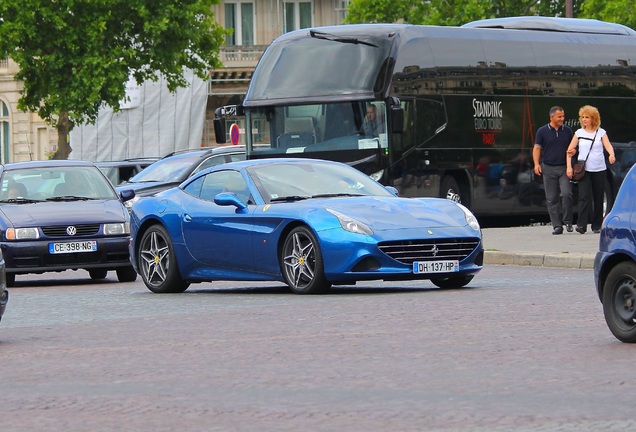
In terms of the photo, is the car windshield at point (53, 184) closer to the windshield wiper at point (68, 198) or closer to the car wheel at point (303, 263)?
the windshield wiper at point (68, 198)

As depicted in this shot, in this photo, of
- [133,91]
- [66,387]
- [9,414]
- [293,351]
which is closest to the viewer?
[9,414]

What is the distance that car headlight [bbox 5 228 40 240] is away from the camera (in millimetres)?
20297

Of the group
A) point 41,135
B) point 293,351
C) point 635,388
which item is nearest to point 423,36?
point 293,351

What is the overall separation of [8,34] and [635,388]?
1781 inches

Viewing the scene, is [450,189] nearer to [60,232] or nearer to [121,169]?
[121,169]

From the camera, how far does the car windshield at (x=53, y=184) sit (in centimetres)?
2145

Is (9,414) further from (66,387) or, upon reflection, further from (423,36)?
(423,36)

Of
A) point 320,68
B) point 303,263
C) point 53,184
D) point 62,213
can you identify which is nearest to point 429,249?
point 303,263

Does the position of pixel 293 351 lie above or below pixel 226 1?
below

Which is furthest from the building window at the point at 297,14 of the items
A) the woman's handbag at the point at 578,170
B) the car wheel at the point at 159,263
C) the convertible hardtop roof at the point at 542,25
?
the car wheel at the point at 159,263

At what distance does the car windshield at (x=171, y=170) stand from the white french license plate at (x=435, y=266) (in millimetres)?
14728

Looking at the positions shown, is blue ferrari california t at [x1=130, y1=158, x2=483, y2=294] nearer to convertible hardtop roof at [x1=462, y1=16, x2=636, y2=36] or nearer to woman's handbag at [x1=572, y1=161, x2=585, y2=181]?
woman's handbag at [x1=572, y1=161, x2=585, y2=181]

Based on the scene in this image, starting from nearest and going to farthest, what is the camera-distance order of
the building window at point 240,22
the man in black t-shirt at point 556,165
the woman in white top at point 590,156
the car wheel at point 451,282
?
the car wheel at point 451,282 < the woman in white top at point 590,156 < the man in black t-shirt at point 556,165 < the building window at point 240,22

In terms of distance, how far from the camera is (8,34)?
5228 cm
